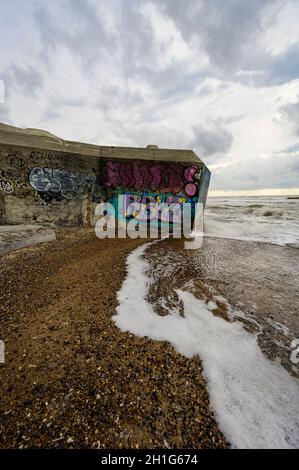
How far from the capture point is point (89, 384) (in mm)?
1989

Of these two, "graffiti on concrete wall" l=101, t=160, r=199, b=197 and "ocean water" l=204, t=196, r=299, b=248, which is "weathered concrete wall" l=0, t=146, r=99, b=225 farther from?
"ocean water" l=204, t=196, r=299, b=248

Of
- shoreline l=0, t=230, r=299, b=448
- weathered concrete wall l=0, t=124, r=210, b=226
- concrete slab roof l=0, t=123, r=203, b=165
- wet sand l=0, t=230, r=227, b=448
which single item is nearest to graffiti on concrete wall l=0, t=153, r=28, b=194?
weathered concrete wall l=0, t=124, r=210, b=226

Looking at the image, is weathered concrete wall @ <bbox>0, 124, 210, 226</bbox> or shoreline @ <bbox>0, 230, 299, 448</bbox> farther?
weathered concrete wall @ <bbox>0, 124, 210, 226</bbox>

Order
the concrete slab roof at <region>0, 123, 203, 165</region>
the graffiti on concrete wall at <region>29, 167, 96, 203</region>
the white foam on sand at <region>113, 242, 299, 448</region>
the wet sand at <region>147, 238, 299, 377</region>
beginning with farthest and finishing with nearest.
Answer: the concrete slab roof at <region>0, 123, 203, 165</region>, the graffiti on concrete wall at <region>29, 167, 96, 203</region>, the wet sand at <region>147, 238, 299, 377</region>, the white foam on sand at <region>113, 242, 299, 448</region>

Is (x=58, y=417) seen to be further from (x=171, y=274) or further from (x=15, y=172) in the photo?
(x=15, y=172)

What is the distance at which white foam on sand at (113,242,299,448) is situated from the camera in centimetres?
178

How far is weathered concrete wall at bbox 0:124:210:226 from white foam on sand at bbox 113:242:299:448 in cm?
745

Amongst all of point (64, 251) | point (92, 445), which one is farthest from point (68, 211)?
point (92, 445)

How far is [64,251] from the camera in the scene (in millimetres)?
6355

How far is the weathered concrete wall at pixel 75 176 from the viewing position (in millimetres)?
8414

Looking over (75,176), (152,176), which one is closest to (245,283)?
(152,176)

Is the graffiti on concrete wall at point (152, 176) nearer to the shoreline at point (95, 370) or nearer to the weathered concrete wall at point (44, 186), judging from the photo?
the weathered concrete wall at point (44, 186)

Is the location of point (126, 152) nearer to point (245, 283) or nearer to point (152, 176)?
point (152, 176)

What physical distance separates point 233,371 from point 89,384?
66.7 inches
